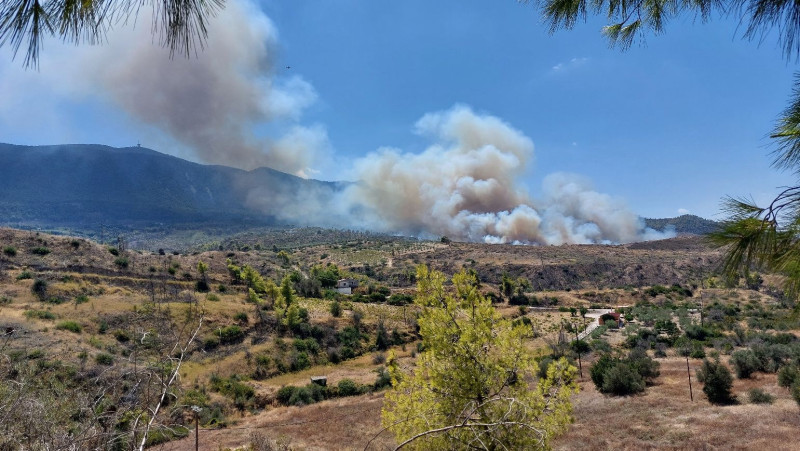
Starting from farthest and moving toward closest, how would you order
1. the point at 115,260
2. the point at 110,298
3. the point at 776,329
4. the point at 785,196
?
the point at 115,260 < the point at 110,298 < the point at 776,329 < the point at 785,196

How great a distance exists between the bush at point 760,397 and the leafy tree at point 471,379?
15.7m

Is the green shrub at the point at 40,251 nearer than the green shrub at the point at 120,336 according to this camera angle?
No

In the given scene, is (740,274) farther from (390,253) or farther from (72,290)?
(390,253)

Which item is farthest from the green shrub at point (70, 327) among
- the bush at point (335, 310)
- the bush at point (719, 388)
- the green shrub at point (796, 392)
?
the green shrub at point (796, 392)

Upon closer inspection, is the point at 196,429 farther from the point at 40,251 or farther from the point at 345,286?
the point at 40,251

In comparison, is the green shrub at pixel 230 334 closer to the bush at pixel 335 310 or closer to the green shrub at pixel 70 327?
the green shrub at pixel 70 327

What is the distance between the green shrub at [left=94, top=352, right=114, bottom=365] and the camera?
23203 millimetres

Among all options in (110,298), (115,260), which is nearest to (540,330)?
(110,298)

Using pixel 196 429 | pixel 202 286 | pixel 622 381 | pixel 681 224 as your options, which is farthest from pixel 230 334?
pixel 681 224

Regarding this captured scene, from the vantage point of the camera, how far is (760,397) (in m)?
15.6

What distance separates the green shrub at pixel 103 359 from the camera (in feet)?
76.1

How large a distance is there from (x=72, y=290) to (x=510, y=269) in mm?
65554

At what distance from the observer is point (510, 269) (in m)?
75.4

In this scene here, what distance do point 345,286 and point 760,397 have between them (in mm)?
49650
